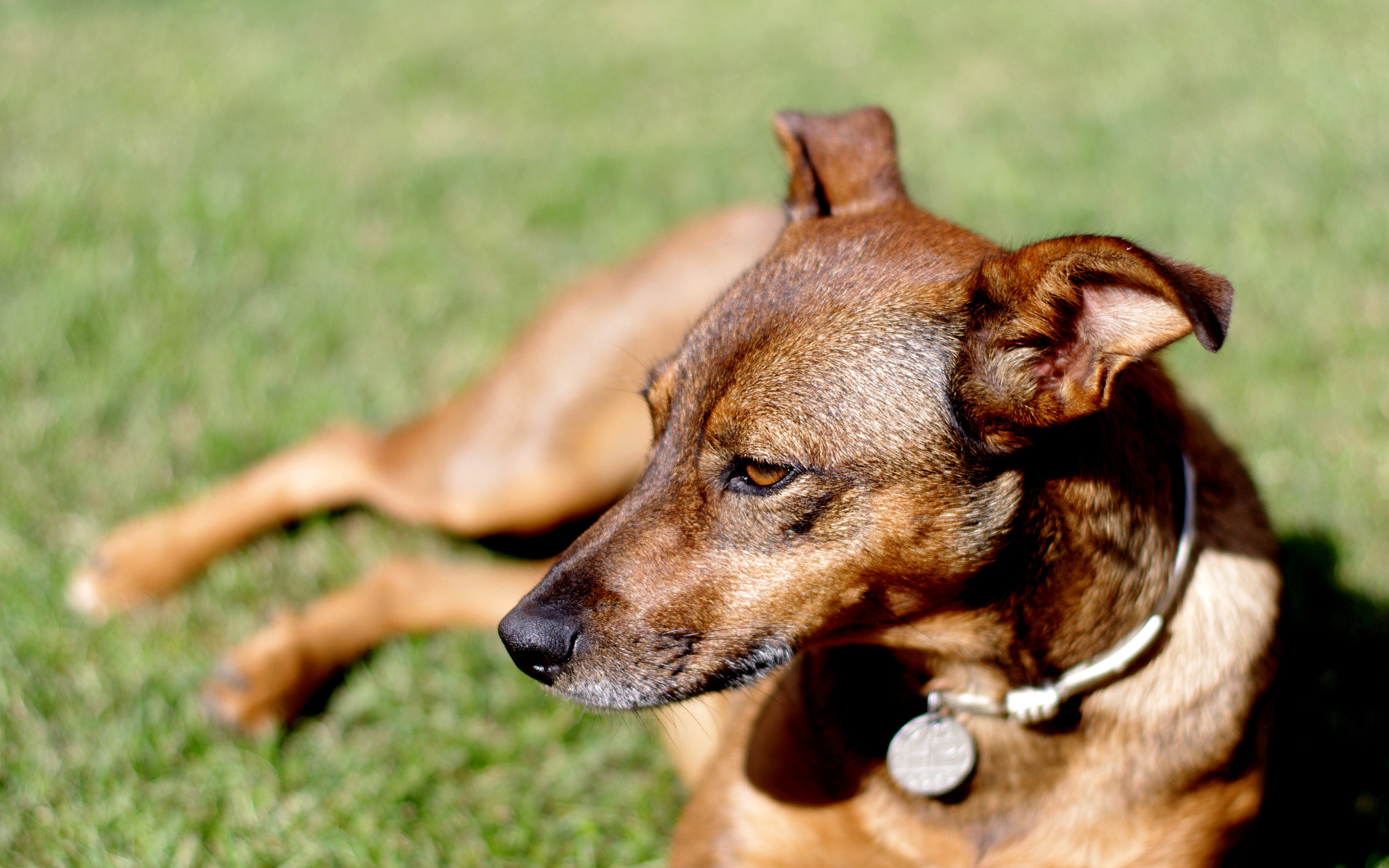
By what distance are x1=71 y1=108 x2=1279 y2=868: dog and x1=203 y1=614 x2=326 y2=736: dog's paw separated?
1495 millimetres

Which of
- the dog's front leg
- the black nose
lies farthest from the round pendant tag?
the dog's front leg

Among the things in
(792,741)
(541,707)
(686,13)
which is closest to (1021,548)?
(792,741)

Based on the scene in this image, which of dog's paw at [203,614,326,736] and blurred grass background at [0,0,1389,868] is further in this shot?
dog's paw at [203,614,326,736]

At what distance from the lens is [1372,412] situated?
4.97m

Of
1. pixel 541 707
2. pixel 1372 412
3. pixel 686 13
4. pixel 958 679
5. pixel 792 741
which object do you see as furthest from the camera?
pixel 686 13

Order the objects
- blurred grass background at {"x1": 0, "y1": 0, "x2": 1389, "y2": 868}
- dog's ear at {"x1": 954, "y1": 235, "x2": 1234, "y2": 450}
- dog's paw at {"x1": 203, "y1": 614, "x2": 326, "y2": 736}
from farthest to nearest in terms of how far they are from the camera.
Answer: dog's paw at {"x1": 203, "y1": 614, "x2": 326, "y2": 736} < blurred grass background at {"x1": 0, "y1": 0, "x2": 1389, "y2": 868} < dog's ear at {"x1": 954, "y1": 235, "x2": 1234, "y2": 450}

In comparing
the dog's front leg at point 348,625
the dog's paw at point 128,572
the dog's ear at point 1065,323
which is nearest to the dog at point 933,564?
the dog's ear at point 1065,323

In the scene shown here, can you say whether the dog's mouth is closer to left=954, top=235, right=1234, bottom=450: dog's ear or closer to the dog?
the dog

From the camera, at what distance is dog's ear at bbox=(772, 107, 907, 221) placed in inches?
125

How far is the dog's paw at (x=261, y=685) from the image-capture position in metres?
3.79

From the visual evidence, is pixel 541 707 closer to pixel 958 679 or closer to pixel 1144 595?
pixel 958 679

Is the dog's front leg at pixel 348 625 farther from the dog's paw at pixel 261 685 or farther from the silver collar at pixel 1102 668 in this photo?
the silver collar at pixel 1102 668

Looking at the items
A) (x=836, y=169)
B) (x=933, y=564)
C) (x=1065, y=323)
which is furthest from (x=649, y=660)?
(x=836, y=169)

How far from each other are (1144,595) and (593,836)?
1838 mm
